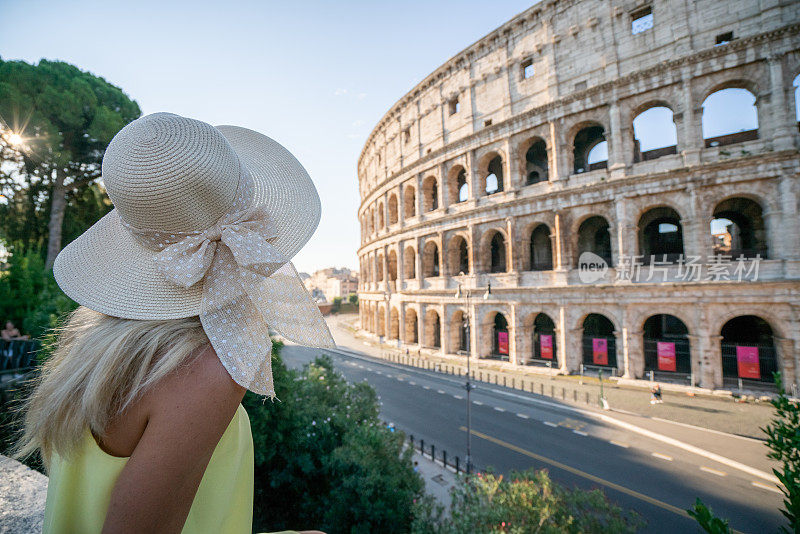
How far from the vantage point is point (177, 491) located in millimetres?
957

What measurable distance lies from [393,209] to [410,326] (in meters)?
10.4

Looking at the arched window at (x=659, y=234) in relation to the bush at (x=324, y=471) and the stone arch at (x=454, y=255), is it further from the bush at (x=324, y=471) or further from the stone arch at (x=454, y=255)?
the bush at (x=324, y=471)

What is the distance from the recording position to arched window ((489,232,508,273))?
2214 cm

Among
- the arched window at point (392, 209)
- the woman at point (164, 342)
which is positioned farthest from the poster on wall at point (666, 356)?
the arched window at point (392, 209)

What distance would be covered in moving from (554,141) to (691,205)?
7.20m

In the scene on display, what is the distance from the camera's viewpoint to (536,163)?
2211cm

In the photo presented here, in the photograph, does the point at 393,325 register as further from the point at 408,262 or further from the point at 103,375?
the point at 103,375

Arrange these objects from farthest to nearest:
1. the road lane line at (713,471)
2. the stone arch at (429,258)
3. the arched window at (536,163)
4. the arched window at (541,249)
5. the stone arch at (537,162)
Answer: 1. the stone arch at (429,258)
2. the arched window at (536,163)
3. the stone arch at (537,162)
4. the arched window at (541,249)
5. the road lane line at (713,471)

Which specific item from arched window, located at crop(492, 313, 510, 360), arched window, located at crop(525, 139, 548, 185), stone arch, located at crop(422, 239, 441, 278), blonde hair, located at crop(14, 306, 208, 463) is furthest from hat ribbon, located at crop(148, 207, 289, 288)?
stone arch, located at crop(422, 239, 441, 278)

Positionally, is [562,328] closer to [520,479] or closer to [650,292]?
[650,292]

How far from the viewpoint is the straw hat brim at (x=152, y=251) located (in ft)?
4.01

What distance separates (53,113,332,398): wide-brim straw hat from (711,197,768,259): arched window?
70.6ft

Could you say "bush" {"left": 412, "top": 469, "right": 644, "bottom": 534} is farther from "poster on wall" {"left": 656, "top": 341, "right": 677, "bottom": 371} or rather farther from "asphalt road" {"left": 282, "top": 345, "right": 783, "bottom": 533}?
"poster on wall" {"left": 656, "top": 341, "right": 677, "bottom": 371}

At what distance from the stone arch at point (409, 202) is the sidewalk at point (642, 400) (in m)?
12.2
